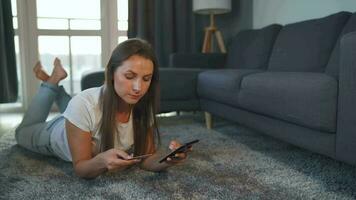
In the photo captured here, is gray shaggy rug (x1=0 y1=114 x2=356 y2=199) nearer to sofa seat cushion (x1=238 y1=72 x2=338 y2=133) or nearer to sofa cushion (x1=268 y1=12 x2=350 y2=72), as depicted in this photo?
sofa seat cushion (x1=238 y1=72 x2=338 y2=133)

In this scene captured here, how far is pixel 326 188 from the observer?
1.21 meters

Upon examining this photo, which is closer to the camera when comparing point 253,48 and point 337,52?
point 337,52

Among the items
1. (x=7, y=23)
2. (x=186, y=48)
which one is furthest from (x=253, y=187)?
(x=7, y=23)

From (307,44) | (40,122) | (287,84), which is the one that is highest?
(307,44)

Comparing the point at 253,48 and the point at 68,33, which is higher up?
the point at 68,33

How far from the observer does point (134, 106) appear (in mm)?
1304

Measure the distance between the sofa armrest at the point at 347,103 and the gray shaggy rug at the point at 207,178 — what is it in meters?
0.16

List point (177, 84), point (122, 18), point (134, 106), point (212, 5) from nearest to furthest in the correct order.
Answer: point (134, 106)
point (177, 84)
point (212, 5)
point (122, 18)

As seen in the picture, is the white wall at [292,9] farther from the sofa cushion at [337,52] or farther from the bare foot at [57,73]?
the bare foot at [57,73]

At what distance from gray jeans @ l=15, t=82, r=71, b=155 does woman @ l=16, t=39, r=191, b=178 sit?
3.8 inches

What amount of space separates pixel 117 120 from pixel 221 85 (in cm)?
89

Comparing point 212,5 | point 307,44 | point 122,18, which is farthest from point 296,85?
point 122,18

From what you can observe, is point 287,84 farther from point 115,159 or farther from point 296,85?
point 115,159

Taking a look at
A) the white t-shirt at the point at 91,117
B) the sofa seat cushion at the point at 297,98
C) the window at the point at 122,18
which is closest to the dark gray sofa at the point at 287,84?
the sofa seat cushion at the point at 297,98
